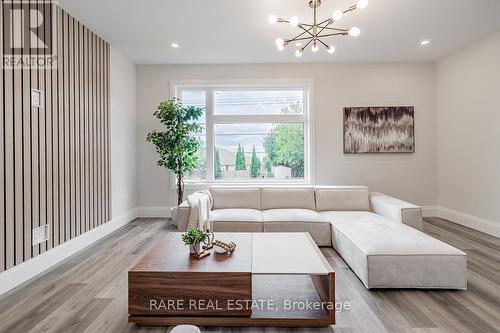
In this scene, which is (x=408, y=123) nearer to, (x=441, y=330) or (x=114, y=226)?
(x=441, y=330)

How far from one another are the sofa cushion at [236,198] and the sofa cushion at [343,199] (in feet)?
3.01

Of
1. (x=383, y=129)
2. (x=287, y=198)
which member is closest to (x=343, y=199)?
(x=287, y=198)

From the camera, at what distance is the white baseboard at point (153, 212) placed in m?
5.03

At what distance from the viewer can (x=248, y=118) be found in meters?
5.07

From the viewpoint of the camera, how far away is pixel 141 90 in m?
5.02

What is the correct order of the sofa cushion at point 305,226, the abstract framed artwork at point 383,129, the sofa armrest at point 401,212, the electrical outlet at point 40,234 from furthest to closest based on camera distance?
the abstract framed artwork at point 383,129 → the sofa cushion at point 305,226 → the sofa armrest at point 401,212 → the electrical outlet at point 40,234

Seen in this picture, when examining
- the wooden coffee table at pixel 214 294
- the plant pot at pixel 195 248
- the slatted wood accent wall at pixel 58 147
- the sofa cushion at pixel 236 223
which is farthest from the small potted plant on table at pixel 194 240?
the slatted wood accent wall at pixel 58 147

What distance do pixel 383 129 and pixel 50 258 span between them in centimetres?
511

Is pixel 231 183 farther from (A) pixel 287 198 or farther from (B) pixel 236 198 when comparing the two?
(A) pixel 287 198

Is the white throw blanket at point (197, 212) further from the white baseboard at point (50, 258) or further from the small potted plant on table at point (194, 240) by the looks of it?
the white baseboard at point (50, 258)

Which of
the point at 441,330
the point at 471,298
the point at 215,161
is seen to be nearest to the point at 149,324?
the point at 441,330

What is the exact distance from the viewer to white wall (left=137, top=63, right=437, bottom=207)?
4902mm

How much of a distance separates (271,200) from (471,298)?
95.8 inches
